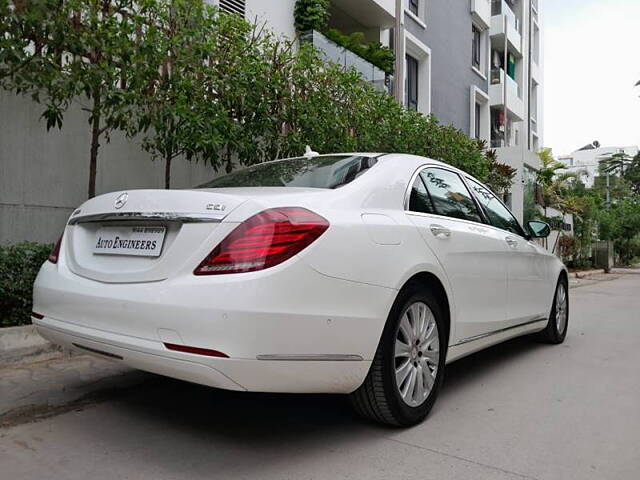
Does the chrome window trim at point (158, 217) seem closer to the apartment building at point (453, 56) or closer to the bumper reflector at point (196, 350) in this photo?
the bumper reflector at point (196, 350)

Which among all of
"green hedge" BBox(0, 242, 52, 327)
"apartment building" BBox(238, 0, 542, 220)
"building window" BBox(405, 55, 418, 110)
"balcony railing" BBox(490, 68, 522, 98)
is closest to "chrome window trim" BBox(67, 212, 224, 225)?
"green hedge" BBox(0, 242, 52, 327)

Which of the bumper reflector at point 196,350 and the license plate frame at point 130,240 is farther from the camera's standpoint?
the license plate frame at point 130,240

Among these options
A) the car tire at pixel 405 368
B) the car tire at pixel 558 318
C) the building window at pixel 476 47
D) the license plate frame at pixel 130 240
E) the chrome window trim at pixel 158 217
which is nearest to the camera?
the chrome window trim at pixel 158 217

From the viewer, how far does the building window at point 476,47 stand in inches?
971

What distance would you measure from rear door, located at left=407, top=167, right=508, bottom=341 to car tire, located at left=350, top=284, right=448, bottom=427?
271mm

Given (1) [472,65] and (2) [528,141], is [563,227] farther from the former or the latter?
(2) [528,141]

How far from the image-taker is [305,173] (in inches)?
139

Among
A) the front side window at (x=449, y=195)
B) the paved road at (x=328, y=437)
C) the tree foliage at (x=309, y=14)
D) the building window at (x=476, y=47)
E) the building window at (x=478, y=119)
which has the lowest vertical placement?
the paved road at (x=328, y=437)

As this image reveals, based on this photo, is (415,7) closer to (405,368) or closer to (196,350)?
(405,368)

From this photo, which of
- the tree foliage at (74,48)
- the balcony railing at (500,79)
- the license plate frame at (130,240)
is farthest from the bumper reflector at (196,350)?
the balcony railing at (500,79)

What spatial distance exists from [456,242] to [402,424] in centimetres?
118

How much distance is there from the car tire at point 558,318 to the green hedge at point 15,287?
458cm

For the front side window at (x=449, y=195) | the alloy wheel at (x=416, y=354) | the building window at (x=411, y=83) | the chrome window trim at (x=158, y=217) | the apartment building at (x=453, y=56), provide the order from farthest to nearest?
1. the building window at (x=411, y=83)
2. the apartment building at (x=453, y=56)
3. the front side window at (x=449, y=195)
4. the alloy wheel at (x=416, y=354)
5. the chrome window trim at (x=158, y=217)

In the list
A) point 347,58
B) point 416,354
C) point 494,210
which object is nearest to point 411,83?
point 347,58
